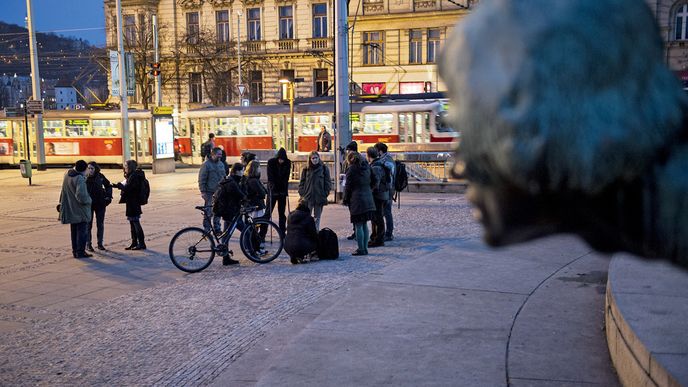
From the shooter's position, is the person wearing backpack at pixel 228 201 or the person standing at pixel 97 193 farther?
the person standing at pixel 97 193

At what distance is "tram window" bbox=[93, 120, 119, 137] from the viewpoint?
34.3 metres

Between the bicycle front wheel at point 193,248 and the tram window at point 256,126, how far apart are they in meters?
22.7

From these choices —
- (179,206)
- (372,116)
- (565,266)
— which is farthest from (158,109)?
(565,266)

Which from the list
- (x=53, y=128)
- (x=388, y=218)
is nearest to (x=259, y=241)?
(x=388, y=218)

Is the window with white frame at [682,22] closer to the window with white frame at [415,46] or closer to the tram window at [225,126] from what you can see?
the window with white frame at [415,46]

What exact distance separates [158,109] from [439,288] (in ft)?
81.9

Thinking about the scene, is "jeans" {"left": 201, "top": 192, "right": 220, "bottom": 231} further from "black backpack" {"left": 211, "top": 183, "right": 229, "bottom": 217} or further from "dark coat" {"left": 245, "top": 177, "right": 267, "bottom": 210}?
"dark coat" {"left": 245, "top": 177, "right": 267, "bottom": 210}

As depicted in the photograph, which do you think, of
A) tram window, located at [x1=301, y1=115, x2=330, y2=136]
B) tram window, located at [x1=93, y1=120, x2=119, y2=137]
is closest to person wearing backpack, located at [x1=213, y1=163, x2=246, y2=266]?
tram window, located at [x1=301, y1=115, x2=330, y2=136]

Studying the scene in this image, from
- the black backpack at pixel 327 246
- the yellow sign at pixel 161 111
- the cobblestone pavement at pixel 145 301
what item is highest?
the yellow sign at pixel 161 111

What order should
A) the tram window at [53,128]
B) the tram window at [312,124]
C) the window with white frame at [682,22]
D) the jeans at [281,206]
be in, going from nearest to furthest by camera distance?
the jeans at [281,206], the tram window at [312,124], the tram window at [53,128], the window with white frame at [682,22]

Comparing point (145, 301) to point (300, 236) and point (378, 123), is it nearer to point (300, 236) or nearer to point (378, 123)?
point (300, 236)

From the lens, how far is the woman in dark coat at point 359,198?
11.4 metres

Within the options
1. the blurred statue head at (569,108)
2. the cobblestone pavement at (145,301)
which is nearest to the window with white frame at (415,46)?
the cobblestone pavement at (145,301)

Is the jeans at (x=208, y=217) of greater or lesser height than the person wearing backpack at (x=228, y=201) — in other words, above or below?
below
